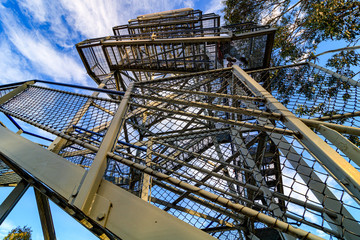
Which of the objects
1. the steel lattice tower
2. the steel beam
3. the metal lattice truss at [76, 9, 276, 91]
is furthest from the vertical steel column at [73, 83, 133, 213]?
the metal lattice truss at [76, 9, 276, 91]

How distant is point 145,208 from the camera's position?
1.02 meters

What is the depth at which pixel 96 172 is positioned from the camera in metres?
1.17

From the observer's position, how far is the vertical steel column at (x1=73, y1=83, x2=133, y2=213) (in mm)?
1018

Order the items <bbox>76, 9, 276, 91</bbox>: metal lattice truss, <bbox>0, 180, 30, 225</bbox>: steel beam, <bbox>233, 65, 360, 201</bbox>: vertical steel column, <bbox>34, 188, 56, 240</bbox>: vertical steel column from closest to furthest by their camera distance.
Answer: <bbox>233, 65, 360, 201</bbox>: vertical steel column → <bbox>0, 180, 30, 225</bbox>: steel beam → <bbox>34, 188, 56, 240</bbox>: vertical steel column → <bbox>76, 9, 276, 91</bbox>: metal lattice truss

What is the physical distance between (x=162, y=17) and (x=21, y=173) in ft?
33.0

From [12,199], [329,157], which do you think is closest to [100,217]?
[329,157]

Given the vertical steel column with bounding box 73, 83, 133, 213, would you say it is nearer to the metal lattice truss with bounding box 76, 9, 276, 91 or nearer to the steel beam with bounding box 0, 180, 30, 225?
the steel beam with bounding box 0, 180, 30, 225

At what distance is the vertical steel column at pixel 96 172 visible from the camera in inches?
40.1

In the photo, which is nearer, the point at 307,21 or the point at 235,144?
the point at 235,144

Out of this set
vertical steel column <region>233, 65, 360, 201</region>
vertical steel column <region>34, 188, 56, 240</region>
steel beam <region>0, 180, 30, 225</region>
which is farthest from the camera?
vertical steel column <region>34, 188, 56, 240</region>

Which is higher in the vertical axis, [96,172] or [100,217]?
[96,172]

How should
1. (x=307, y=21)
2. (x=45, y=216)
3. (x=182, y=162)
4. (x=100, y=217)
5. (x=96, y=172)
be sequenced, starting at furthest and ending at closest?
1. (x=307, y=21)
2. (x=45, y=216)
3. (x=182, y=162)
4. (x=96, y=172)
5. (x=100, y=217)

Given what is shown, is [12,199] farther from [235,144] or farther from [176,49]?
[176,49]

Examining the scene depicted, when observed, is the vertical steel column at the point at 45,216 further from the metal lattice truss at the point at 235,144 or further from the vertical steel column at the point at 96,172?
the vertical steel column at the point at 96,172
